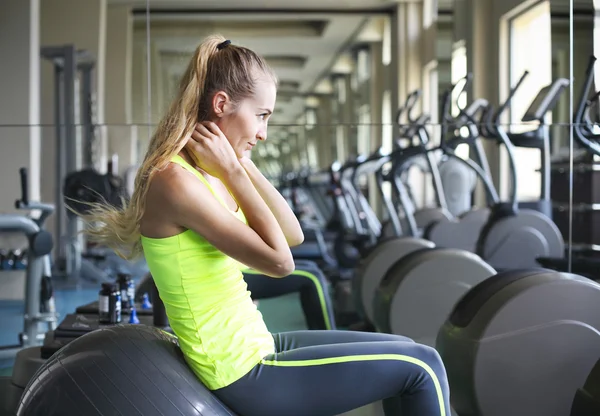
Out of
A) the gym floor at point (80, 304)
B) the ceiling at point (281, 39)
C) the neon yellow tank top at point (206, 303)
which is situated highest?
the ceiling at point (281, 39)

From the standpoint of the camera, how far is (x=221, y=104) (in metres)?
1.45

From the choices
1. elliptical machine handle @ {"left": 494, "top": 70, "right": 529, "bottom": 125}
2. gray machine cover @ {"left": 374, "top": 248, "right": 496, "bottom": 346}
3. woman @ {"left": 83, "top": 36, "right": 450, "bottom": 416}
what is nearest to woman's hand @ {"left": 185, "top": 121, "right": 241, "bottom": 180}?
woman @ {"left": 83, "top": 36, "right": 450, "bottom": 416}

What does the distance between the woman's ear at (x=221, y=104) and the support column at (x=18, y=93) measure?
213cm

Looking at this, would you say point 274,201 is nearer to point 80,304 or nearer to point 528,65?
point 80,304

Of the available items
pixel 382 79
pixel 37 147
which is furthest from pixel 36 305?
pixel 382 79

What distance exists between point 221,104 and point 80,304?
104 inches

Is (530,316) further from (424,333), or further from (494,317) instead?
(424,333)

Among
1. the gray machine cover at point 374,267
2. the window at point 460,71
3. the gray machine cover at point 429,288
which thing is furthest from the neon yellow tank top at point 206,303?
the window at point 460,71

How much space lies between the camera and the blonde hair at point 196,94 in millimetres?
1411

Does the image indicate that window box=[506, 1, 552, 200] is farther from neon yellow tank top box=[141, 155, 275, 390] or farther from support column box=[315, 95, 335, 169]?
neon yellow tank top box=[141, 155, 275, 390]

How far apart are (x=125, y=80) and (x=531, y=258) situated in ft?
7.69

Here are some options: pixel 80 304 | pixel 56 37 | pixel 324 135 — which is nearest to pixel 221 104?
pixel 56 37

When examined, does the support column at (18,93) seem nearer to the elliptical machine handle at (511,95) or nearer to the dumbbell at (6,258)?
the dumbbell at (6,258)

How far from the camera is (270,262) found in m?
1.38
